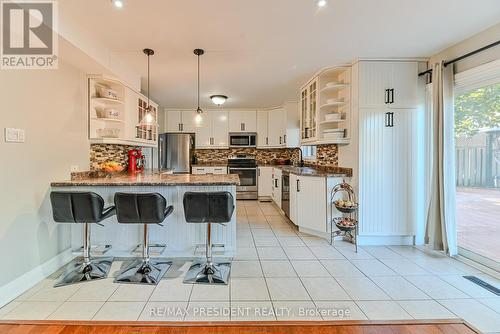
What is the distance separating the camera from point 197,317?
1.92 meters

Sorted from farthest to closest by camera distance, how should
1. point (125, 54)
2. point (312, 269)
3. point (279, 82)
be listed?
point (279, 82) → point (125, 54) → point (312, 269)

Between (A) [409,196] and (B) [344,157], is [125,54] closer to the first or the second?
(B) [344,157]

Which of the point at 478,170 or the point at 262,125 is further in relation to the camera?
the point at 262,125

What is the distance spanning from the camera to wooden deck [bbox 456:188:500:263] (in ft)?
8.96

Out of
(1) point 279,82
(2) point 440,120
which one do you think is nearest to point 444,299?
(2) point 440,120

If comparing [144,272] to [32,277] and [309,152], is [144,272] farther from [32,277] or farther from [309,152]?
[309,152]

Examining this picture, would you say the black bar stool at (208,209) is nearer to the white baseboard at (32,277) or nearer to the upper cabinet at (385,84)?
the white baseboard at (32,277)

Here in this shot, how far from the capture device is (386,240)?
11.5 feet

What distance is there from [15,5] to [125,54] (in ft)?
3.85

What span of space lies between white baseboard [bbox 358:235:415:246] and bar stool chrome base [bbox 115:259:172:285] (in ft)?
8.03

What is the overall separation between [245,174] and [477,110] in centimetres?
454

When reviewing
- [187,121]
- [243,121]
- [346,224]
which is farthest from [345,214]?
[187,121]

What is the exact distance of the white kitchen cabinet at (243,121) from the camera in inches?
264

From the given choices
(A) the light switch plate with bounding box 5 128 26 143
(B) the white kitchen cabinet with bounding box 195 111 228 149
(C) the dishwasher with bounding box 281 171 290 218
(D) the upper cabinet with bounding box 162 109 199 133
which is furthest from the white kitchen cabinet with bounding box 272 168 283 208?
(A) the light switch plate with bounding box 5 128 26 143
